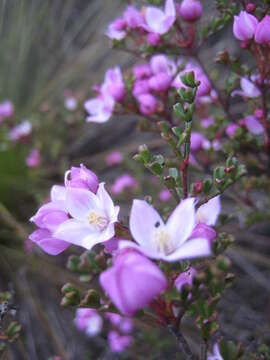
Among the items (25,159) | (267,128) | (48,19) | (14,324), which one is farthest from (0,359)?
(48,19)

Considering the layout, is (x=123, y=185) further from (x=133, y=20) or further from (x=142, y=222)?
(x=142, y=222)

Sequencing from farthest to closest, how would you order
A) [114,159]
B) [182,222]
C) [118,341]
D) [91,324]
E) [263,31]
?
[114,159] < [91,324] < [118,341] < [263,31] < [182,222]

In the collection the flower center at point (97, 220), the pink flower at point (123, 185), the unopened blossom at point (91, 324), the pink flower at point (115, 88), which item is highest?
the flower center at point (97, 220)

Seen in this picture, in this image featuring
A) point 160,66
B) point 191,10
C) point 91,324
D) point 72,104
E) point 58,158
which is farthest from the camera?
point 58,158

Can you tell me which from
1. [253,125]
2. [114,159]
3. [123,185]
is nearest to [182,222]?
[253,125]

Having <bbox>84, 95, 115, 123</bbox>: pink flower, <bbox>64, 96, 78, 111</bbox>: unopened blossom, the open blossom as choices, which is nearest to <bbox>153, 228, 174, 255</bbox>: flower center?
the open blossom

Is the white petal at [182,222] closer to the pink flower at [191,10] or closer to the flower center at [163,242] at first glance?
the flower center at [163,242]

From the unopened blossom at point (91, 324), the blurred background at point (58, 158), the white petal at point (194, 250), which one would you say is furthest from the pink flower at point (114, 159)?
the white petal at point (194, 250)
